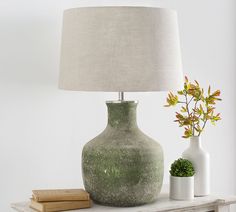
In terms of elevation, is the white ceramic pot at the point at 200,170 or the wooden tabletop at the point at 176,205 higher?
the white ceramic pot at the point at 200,170

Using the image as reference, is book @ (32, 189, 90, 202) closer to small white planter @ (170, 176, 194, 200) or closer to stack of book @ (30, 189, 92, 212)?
stack of book @ (30, 189, 92, 212)

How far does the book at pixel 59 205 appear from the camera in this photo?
65.8 inches

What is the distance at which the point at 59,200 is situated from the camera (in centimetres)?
170

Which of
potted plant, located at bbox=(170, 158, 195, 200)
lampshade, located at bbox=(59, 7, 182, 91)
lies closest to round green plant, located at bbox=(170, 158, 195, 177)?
potted plant, located at bbox=(170, 158, 195, 200)

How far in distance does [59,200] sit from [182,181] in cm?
44

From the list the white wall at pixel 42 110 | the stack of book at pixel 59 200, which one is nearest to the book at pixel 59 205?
the stack of book at pixel 59 200

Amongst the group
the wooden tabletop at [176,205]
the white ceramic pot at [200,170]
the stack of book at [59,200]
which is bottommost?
the wooden tabletop at [176,205]

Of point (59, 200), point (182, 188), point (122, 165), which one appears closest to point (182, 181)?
point (182, 188)

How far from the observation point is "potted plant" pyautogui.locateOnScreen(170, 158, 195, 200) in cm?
186

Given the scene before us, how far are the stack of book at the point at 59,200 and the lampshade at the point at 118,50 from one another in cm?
34

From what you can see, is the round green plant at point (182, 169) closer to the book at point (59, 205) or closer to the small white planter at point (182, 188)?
the small white planter at point (182, 188)

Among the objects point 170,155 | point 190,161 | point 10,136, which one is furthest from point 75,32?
point 170,155

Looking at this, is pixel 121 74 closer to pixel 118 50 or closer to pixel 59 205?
pixel 118 50

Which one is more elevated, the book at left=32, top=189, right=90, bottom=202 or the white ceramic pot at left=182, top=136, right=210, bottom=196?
the white ceramic pot at left=182, top=136, right=210, bottom=196
